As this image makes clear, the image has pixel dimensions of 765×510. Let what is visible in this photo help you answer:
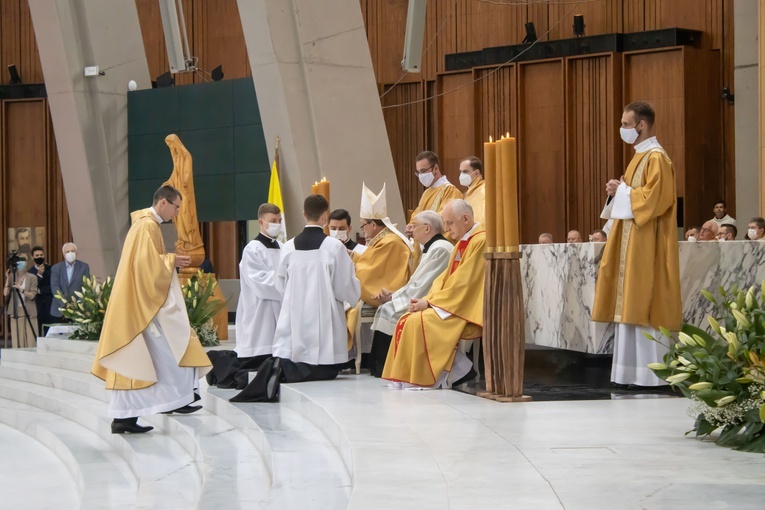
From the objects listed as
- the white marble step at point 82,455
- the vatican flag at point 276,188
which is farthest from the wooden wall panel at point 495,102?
the white marble step at point 82,455

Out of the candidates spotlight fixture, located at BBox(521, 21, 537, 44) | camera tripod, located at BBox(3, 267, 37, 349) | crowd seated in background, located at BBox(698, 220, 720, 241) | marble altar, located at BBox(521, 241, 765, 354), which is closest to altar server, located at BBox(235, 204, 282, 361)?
marble altar, located at BBox(521, 241, 765, 354)

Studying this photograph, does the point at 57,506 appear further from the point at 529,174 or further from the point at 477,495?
the point at 529,174

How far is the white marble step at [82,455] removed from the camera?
20.7ft

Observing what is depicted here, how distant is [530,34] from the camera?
1499 cm

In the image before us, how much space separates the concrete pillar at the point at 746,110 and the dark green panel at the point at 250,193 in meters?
5.82

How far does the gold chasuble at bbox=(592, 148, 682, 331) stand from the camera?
6508mm

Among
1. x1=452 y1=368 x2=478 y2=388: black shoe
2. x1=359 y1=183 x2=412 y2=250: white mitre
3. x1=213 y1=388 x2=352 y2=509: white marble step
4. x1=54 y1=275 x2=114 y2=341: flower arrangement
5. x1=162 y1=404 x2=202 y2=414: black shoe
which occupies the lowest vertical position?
x1=162 y1=404 x2=202 y2=414: black shoe

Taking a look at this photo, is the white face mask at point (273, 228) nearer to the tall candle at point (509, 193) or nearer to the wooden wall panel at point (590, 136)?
the tall candle at point (509, 193)

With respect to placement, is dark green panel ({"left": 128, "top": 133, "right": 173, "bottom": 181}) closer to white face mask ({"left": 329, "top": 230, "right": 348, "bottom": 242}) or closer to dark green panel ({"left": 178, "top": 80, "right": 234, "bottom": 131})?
dark green panel ({"left": 178, "top": 80, "right": 234, "bottom": 131})

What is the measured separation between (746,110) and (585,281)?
24.2 feet

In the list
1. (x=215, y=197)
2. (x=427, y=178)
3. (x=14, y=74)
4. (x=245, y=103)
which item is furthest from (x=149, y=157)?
(x=427, y=178)

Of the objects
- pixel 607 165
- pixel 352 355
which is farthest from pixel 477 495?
pixel 607 165

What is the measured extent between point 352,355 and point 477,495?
4819 mm

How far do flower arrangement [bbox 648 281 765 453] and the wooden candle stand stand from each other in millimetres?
1394
